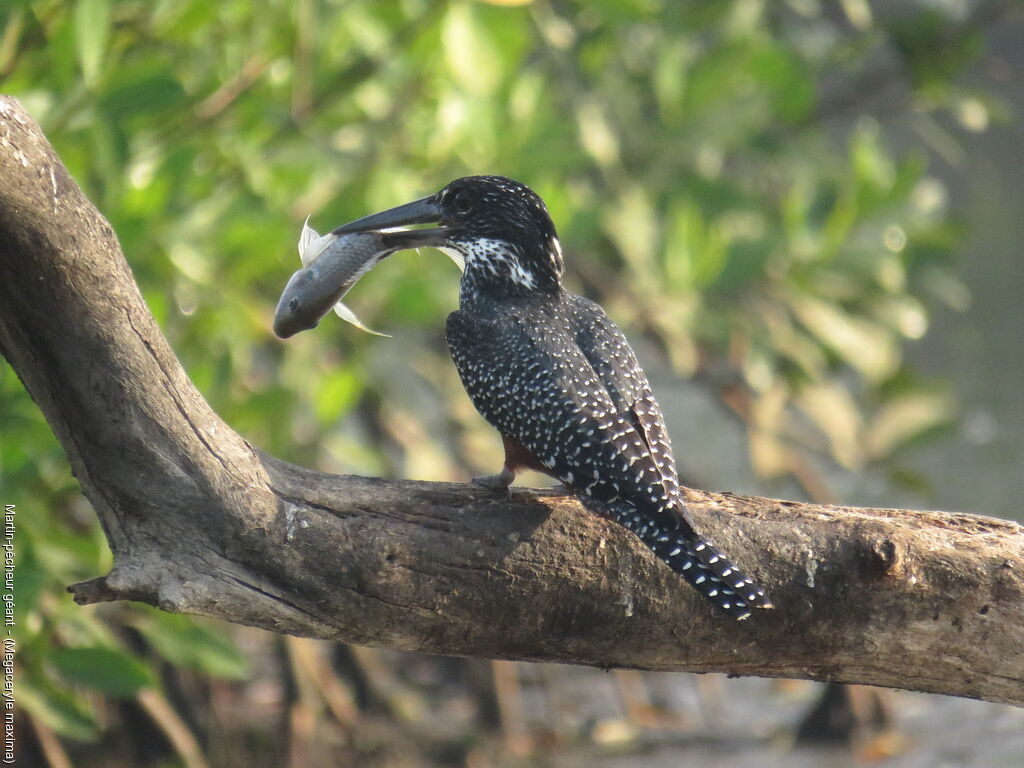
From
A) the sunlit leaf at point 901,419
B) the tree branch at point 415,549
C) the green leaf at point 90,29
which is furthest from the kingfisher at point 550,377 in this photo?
the sunlit leaf at point 901,419

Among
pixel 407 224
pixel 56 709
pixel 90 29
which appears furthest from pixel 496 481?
pixel 56 709

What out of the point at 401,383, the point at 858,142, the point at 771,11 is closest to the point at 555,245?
the point at 858,142

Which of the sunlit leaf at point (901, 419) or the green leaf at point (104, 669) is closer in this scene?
the green leaf at point (104, 669)

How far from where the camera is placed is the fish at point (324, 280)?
10.1 ft

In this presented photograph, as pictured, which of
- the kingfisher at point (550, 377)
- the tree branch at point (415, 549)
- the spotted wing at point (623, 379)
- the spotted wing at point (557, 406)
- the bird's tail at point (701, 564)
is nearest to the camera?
the tree branch at point (415, 549)

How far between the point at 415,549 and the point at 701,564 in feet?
1.77

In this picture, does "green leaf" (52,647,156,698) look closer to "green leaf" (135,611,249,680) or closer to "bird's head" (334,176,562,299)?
"green leaf" (135,611,249,680)

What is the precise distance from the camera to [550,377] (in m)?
2.88

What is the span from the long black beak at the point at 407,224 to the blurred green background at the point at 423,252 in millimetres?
546

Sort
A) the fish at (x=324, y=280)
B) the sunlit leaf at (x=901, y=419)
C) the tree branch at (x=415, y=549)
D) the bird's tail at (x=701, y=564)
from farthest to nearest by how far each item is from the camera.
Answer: the sunlit leaf at (x=901, y=419)
the fish at (x=324, y=280)
the bird's tail at (x=701, y=564)
the tree branch at (x=415, y=549)

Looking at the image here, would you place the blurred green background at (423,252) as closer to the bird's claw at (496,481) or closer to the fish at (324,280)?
the fish at (324,280)

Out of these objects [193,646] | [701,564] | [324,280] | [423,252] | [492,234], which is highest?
[423,252]

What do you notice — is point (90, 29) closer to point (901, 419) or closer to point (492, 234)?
point (492, 234)

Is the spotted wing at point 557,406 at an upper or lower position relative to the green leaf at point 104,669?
upper
